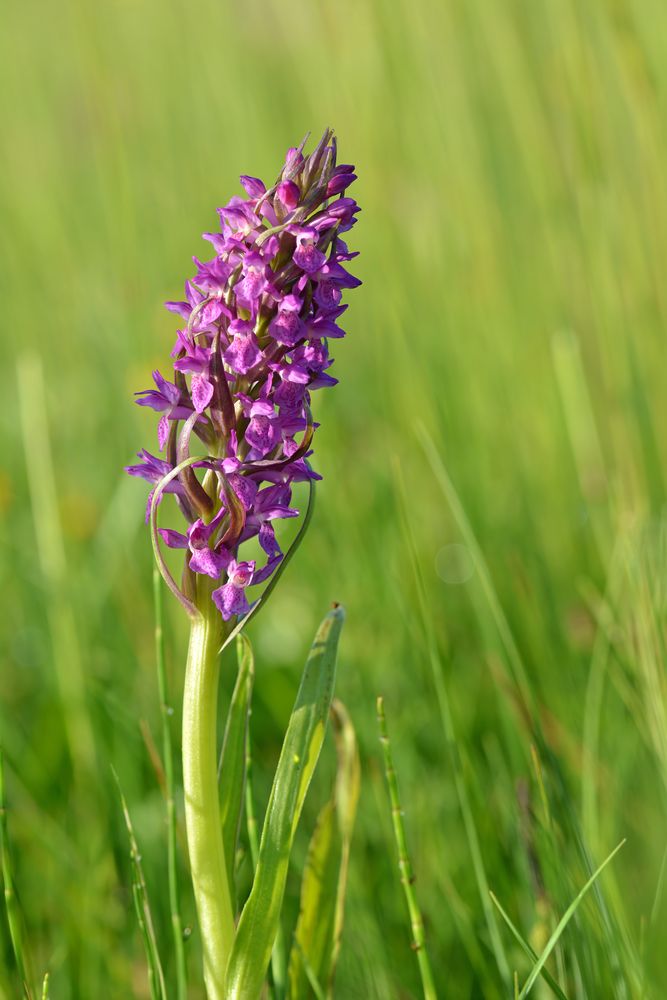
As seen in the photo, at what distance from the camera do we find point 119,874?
124 centimetres

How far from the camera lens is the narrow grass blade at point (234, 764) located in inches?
32.5

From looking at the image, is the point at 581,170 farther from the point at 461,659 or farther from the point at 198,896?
the point at 198,896

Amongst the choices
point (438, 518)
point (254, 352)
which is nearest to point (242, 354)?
point (254, 352)

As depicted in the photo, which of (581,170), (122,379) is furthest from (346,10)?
(122,379)

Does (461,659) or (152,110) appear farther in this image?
(152,110)

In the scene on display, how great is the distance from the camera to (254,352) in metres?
0.74

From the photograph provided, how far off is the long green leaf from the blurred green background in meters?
0.13

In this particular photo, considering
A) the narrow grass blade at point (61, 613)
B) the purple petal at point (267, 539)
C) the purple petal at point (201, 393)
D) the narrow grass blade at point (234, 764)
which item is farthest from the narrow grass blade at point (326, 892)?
the narrow grass blade at point (61, 613)

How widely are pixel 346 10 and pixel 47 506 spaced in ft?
3.66

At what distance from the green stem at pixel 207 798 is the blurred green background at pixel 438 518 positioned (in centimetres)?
21

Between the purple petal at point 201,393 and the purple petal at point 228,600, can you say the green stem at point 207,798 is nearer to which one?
the purple petal at point 228,600

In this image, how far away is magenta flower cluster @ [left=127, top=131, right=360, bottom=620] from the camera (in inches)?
29.0

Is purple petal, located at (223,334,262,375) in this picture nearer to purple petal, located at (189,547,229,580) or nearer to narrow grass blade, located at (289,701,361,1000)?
purple petal, located at (189,547,229,580)

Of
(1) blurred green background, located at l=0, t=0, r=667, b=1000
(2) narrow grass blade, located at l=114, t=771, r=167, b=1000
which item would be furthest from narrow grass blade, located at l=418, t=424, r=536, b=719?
(2) narrow grass blade, located at l=114, t=771, r=167, b=1000
